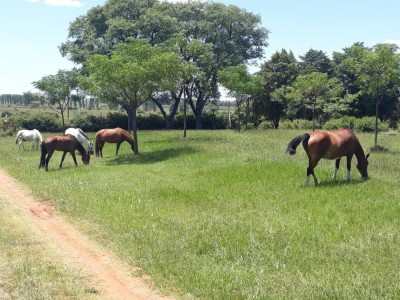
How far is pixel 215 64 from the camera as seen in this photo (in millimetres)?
53438

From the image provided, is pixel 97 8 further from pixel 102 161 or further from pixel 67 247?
pixel 67 247

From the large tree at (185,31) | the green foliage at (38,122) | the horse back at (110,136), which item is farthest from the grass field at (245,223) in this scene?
the green foliage at (38,122)

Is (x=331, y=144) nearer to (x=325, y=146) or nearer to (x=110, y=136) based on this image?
(x=325, y=146)

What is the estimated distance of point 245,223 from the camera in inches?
461

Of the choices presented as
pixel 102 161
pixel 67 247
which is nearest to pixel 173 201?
pixel 67 247

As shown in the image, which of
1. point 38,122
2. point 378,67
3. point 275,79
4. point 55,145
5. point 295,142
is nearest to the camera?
point 295,142

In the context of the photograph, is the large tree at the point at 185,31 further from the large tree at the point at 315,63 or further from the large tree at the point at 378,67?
the large tree at the point at 378,67

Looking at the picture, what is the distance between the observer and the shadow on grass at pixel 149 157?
26.3 metres

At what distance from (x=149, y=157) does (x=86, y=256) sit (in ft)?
59.3

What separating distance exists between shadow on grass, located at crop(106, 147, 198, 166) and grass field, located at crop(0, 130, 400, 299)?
13.0 feet

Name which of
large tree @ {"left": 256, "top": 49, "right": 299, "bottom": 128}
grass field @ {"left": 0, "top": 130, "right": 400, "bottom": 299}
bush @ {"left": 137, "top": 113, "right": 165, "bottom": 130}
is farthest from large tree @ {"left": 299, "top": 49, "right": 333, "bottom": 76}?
grass field @ {"left": 0, "top": 130, "right": 400, "bottom": 299}

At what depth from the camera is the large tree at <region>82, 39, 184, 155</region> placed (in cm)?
2777

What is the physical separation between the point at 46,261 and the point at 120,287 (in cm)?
232

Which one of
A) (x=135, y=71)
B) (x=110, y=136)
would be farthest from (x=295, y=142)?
(x=110, y=136)
